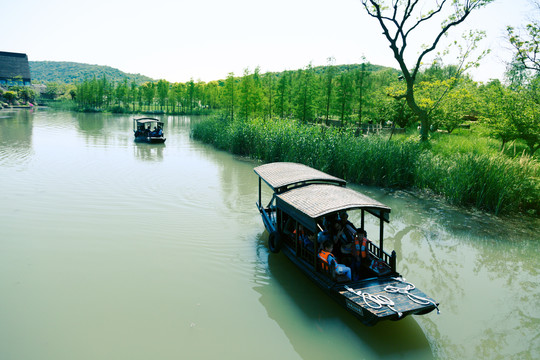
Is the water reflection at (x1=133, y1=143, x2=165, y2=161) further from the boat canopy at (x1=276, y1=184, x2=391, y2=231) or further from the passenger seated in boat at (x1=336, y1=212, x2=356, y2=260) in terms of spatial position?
the passenger seated in boat at (x1=336, y1=212, x2=356, y2=260)

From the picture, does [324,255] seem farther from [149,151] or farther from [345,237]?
[149,151]

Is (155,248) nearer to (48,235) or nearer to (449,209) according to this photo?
(48,235)

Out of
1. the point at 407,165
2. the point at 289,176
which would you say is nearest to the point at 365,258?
the point at 289,176

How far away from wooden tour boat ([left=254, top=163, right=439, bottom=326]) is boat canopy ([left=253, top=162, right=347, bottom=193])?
0.09 feet

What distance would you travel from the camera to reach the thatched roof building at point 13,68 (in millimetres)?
82812

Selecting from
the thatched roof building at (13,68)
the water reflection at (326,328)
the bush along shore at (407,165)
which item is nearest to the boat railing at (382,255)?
the water reflection at (326,328)

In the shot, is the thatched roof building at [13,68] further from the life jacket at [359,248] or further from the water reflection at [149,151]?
the life jacket at [359,248]

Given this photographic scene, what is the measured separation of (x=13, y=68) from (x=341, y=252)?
105 meters

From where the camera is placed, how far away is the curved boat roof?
6.82 metres

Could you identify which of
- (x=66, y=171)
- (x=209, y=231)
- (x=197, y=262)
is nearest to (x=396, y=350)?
(x=197, y=262)

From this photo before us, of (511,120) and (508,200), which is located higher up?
(511,120)

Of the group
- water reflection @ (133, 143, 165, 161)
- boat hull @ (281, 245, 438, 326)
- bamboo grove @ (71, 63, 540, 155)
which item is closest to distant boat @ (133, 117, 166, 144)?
water reflection @ (133, 143, 165, 161)

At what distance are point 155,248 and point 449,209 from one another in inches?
431

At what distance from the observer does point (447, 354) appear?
562 centimetres
